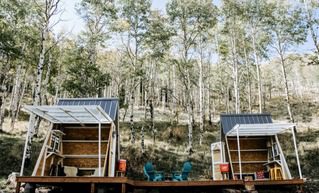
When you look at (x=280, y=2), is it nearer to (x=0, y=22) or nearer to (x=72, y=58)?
(x=72, y=58)

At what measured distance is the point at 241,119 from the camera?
10.5 metres

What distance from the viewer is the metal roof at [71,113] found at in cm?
721

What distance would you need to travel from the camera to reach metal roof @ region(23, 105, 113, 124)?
7.21 m

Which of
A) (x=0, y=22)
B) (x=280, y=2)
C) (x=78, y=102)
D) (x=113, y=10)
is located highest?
(x=280, y=2)

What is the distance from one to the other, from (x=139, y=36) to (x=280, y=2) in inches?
355

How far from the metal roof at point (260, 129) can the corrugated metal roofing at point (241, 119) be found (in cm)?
34

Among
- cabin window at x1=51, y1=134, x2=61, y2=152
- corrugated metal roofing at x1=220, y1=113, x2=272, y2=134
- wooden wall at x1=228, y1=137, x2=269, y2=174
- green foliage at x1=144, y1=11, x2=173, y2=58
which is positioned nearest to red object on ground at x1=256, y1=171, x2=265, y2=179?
wooden wall at x1=228, y1=137, x2=269, y2=174

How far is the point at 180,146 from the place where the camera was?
17562mm

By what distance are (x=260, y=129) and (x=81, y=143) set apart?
5.52 metres

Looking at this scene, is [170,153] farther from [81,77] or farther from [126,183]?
[126,183]

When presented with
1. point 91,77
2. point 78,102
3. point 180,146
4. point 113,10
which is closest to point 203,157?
point 180,146

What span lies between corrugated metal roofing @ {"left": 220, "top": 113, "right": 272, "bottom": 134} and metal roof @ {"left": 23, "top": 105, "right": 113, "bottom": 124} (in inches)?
157

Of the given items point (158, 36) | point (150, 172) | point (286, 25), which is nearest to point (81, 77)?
point (158, 36)

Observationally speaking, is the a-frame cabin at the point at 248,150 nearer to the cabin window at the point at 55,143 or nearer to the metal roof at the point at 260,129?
the metal roof at the point at 260,129
